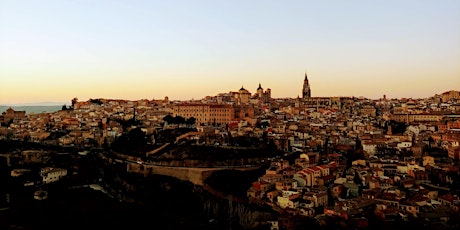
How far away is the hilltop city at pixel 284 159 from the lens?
11500 millimetres

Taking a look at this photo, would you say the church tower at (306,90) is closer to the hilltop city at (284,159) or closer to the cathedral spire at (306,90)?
the cathedral spire at (306,90)

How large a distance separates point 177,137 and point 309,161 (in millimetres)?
8770

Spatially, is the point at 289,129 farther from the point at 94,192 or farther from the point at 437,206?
the point at 437,206

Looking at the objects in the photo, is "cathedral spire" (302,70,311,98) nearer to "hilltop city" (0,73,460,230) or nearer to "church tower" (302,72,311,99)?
"church tower" (302,72,311,99)

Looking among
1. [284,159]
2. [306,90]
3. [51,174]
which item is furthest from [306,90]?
[51,174]

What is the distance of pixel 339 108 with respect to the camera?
129 feet

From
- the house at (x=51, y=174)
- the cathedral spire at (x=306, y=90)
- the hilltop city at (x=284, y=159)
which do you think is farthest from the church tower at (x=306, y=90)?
the house at (x=51, y=174)

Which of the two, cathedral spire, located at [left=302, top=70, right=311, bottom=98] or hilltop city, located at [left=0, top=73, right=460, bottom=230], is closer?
hilltop city, located at [left=0, top=73, right=460, bottom=230]

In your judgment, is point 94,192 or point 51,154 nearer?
point 94,192

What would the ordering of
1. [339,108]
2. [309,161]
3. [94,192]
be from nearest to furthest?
[94,192] → [309,161] → [339,108]

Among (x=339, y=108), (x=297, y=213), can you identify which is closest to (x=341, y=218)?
(x=297, y=213)

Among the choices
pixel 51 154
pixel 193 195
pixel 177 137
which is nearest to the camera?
pixel 193 195

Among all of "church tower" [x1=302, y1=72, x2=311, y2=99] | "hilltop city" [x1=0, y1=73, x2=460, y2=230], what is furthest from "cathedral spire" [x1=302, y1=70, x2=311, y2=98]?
"hilltop city" [x1=0, y1=73, x2=460, y2=230]

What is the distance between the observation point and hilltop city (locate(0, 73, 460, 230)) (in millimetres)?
11500
